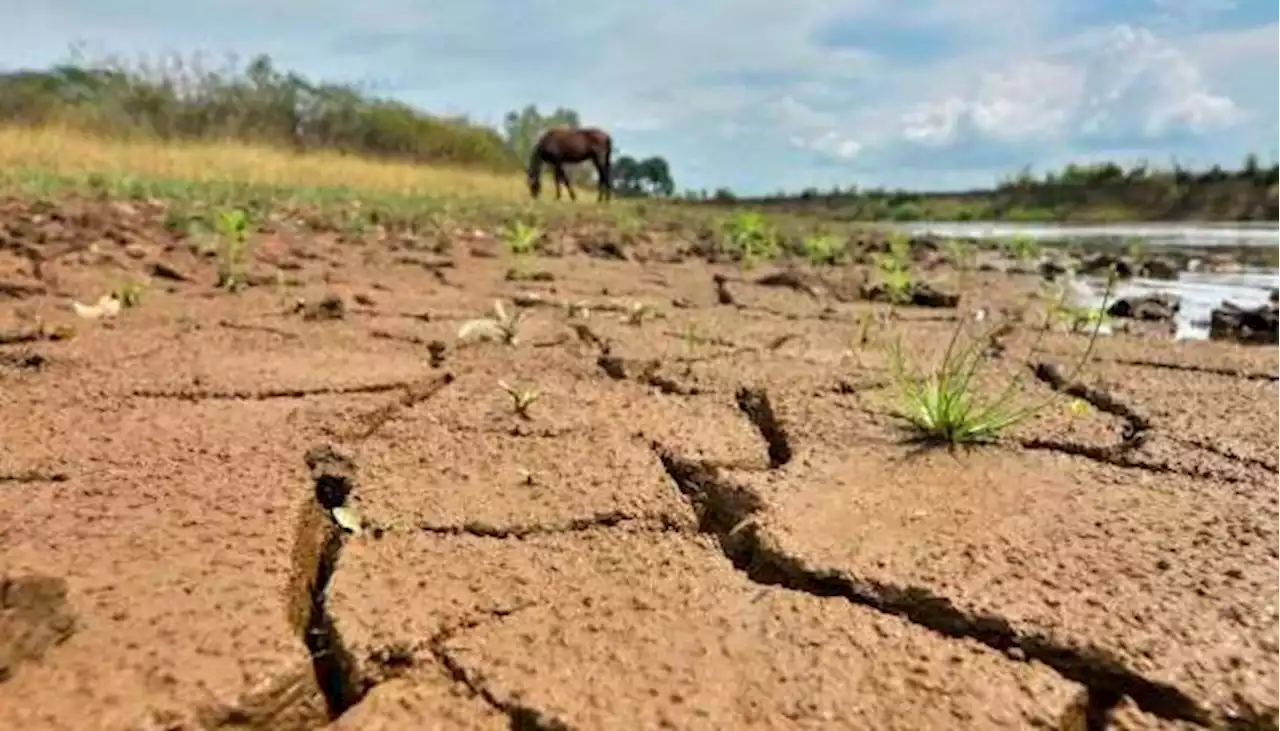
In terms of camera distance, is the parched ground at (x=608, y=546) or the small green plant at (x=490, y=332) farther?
the small green plant at (x=490, y=332)

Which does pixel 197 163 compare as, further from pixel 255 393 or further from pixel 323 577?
pixel 323 577

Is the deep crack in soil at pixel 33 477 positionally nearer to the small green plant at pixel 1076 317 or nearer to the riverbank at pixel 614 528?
the riverbank at pixel 614 528

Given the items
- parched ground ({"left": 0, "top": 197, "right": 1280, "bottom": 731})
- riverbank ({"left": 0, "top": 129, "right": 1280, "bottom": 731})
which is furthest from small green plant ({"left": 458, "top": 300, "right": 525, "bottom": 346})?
parched ground ({"left": 0, "top": 197, "right": 1280, "bottom": 731})

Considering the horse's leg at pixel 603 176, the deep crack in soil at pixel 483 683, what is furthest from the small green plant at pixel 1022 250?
the horse's leg at pixel 603 176

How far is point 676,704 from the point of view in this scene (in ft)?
3.23

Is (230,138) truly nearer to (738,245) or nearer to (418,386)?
(738,245)

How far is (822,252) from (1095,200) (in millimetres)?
15850

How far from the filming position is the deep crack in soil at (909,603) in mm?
1003

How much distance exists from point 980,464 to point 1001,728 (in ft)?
2.59

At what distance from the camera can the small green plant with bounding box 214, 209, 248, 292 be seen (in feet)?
11.9

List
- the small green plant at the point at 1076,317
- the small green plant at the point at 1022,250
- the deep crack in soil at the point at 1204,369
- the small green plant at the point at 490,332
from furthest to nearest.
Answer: the small green plant at the point at 1022,250
the small green plant at the point at 1076,317
the small green plant at the point at 490,332
the deep crack in soil at the point at 1204,369

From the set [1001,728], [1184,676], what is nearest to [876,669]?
[1001,728]

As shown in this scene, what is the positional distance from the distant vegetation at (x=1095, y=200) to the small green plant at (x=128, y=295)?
13.8 m

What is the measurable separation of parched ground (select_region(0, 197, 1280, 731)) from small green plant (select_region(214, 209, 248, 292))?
1038 mm
